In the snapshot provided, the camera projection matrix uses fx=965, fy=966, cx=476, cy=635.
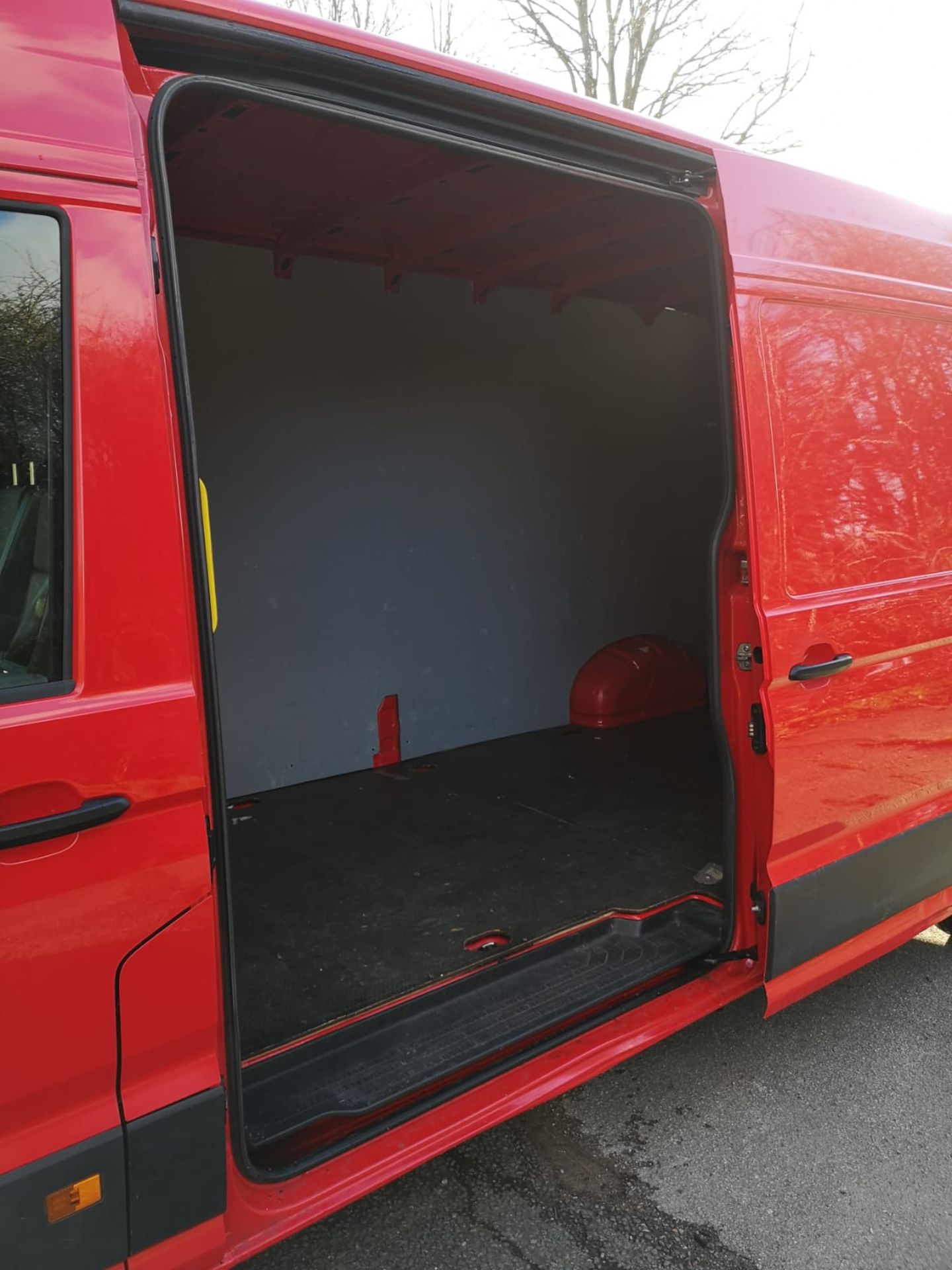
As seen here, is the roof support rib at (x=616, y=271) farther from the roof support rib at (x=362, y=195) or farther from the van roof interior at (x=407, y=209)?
the roof support rib at (x=362, y=195)

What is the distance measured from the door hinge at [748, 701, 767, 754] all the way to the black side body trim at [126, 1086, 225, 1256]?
1582mm

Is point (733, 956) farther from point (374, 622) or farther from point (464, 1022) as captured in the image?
point (374, 622)

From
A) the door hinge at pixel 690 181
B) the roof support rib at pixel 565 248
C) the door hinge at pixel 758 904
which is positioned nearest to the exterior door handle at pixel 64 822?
the door hinge at pixel 758 904

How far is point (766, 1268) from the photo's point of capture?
2.25 meters

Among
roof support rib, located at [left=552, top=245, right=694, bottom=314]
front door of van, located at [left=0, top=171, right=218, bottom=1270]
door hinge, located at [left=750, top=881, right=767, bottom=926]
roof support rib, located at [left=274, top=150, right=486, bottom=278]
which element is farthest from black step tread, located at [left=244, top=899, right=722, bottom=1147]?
roof support rib, located at [left=552, top=245, right=694, bottom=314]

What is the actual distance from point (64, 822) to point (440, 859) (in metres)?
2.55

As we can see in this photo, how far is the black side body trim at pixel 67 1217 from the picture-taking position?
151cm

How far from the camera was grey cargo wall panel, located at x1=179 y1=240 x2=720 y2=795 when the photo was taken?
490cm

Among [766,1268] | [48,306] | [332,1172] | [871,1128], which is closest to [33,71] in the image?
[48,306]

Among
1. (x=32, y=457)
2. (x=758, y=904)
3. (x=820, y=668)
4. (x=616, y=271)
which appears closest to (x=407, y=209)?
(x=616, y=271)

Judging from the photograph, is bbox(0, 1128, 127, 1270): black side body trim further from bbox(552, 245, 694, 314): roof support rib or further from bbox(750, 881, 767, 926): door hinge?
bbox(552, 245, 694, 314): roof support rib

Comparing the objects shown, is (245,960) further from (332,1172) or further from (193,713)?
(193,713)

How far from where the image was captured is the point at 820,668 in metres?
2.61

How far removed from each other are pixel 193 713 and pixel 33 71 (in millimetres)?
1057
